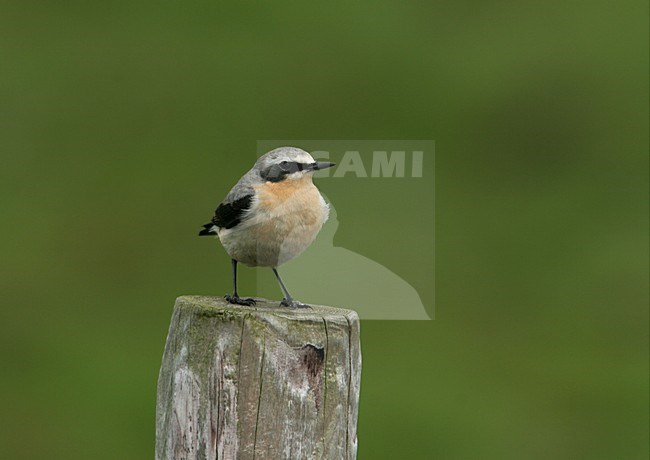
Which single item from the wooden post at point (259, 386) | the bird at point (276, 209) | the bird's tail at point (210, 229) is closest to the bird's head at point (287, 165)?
the bird at point (276, 209)

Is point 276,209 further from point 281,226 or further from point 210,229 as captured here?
point 210,229

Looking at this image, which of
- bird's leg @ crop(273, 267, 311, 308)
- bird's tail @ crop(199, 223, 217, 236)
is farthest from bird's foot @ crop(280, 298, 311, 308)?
bird's tail @ crop(199, 223, 217, 236)

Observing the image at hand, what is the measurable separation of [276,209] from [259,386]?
53.9 inches

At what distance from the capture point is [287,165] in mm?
5781

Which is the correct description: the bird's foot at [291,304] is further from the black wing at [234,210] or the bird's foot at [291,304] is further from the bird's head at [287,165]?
the bird's head at [287,165]

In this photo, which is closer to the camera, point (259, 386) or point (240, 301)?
point (259, 386)

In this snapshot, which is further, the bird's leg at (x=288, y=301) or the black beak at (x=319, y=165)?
the black beak at (x=319, y=165)

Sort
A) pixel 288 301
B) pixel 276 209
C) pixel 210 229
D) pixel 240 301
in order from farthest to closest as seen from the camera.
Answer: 1. pixel 210 229
2. pixel 276 209
3. pixel 288 301
4. pixel 240 301

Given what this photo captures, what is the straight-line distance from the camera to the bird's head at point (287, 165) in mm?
5730

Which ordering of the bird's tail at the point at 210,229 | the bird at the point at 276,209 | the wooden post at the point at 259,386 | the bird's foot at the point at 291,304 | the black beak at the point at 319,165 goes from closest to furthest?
the wooden post at the point at 259,386
the bird's foot at the point at 291,304
the black beak at the point at 319,165
the bird at the point at 276,209
the bird's tail at the point at 210,229

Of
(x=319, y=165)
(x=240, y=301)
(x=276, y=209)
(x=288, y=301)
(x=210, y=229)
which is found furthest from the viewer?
(x=210, y=229)

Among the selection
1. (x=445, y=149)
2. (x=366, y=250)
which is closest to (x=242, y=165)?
(x=445, y=149)

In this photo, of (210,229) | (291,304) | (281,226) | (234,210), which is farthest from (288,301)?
(210,229)

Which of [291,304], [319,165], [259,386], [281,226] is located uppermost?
[319,165]
